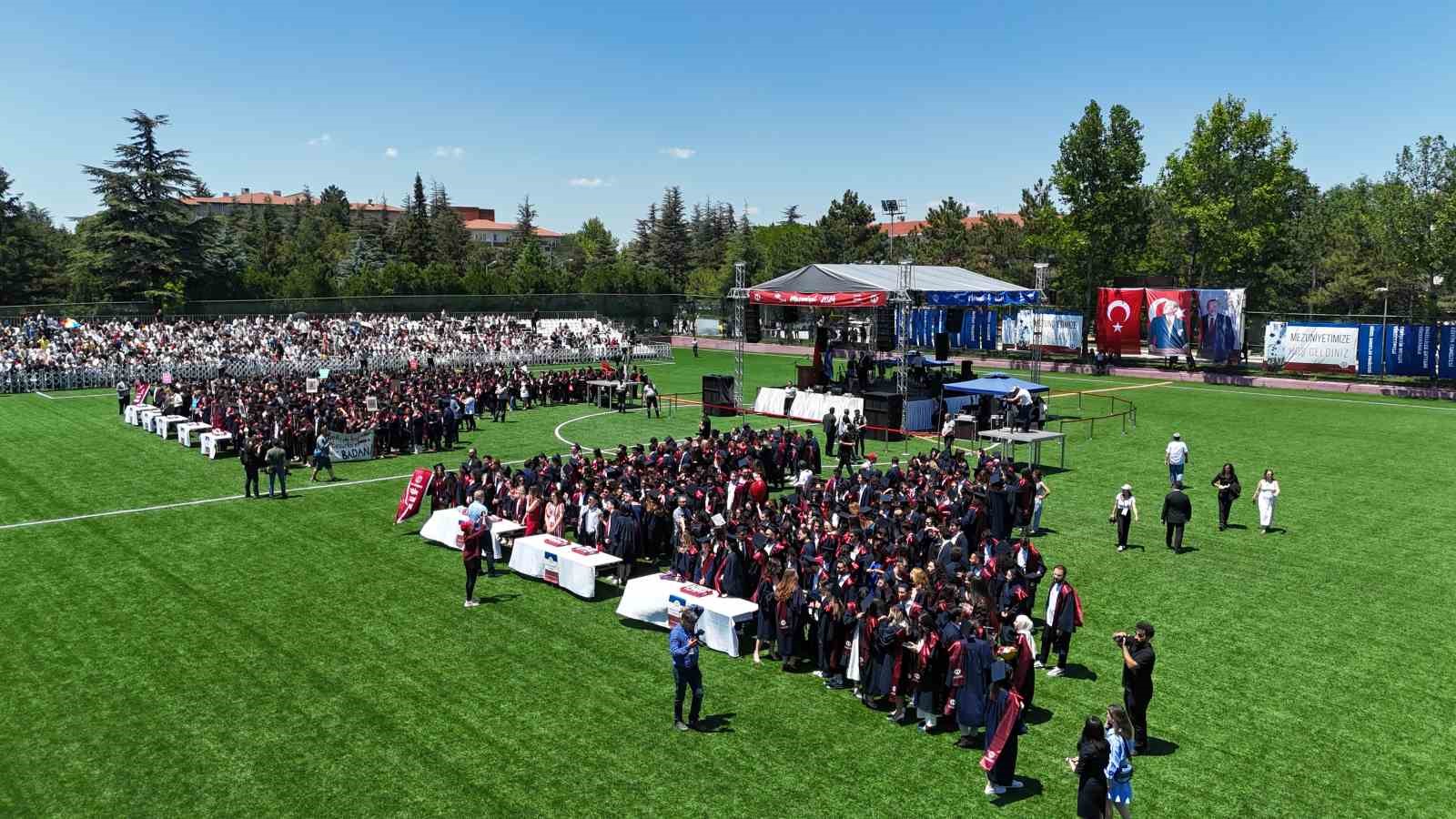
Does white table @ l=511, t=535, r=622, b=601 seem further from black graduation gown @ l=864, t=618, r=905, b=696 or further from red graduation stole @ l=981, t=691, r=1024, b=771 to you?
red graduation stole @ l=981, t=691, r=1024, b=771

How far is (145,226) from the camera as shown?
65438 millimetres

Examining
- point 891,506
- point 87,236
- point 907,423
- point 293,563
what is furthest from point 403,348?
point 891,506

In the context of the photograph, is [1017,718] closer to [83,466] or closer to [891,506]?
[891,506]

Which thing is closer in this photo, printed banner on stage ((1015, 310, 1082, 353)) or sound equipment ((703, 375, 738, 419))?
sound equipment ((703, 375, 738, 419))

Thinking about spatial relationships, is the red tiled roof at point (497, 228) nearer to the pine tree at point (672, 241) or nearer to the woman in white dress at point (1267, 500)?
the pine tree at point (672, 241)

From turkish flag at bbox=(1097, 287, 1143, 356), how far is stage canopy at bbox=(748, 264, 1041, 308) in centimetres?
2089

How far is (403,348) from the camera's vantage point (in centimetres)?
5481

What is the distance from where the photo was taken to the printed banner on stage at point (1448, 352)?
44.7 m

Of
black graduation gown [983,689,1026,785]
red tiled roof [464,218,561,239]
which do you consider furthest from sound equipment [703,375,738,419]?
red tiled roof [464,218,561,239]

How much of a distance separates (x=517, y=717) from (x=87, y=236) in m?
68.0

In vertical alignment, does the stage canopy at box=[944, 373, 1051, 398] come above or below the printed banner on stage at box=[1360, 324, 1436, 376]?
below

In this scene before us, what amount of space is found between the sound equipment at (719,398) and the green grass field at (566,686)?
54.8 feet

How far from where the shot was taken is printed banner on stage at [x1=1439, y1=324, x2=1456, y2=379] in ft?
147

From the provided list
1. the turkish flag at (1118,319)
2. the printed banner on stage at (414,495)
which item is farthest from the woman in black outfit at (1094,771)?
the turkish flag at (1118,319)
